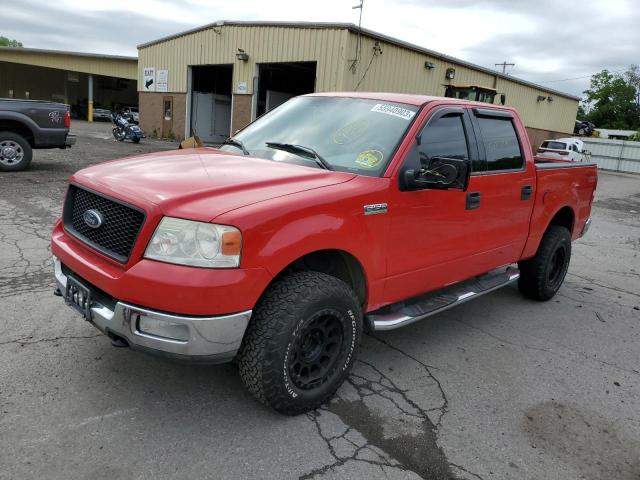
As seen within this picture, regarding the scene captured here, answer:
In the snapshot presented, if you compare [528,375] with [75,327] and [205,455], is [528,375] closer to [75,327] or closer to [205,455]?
[205,455]

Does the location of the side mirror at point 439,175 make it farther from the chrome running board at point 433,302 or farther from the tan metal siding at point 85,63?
the tan metal siding at point 85,63

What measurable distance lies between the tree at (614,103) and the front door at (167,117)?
58510 millimetres

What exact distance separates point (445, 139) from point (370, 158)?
2.56 ft

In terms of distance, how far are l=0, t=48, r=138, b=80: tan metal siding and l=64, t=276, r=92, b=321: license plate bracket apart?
38593 mm

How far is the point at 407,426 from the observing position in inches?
121

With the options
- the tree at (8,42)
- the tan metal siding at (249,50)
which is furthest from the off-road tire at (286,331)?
the tree at (8,42)

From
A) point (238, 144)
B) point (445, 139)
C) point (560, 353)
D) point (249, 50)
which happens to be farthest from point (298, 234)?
point (249, 50)

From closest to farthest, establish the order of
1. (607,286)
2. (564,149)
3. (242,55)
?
(607,286)
(242,55)
(564,149)

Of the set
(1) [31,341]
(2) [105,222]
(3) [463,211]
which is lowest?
(1) [31,341]

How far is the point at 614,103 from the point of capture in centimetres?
6581

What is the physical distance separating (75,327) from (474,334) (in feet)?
10.7

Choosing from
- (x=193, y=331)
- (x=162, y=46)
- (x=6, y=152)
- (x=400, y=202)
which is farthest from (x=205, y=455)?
(x=162, y=46)

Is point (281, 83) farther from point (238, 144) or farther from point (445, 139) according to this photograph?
point (445, 139)

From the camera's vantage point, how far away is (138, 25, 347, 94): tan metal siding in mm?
18595
